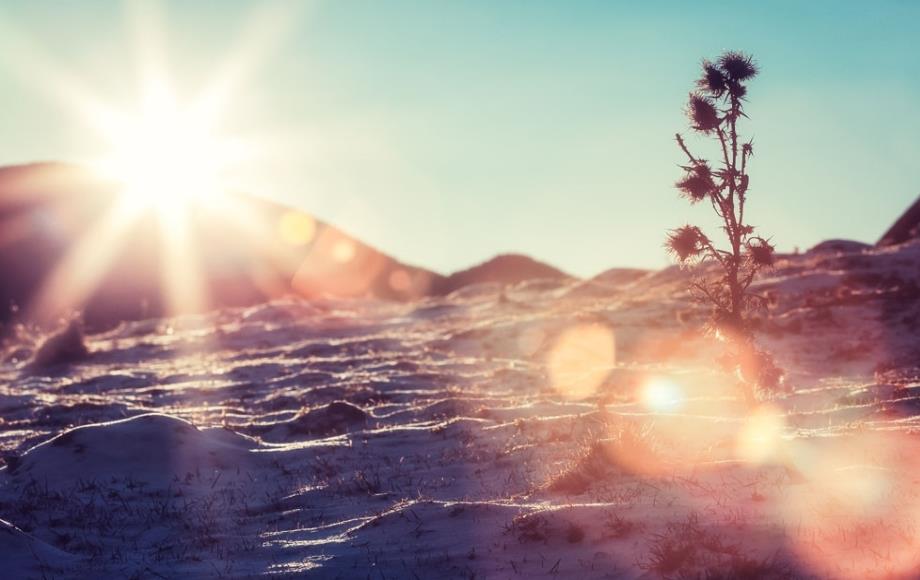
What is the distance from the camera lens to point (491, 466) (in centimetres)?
879

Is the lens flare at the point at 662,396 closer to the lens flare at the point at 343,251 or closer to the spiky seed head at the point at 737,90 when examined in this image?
the spiky seed head at the point at 737,90

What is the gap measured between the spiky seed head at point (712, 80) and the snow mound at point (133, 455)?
19.4 feet

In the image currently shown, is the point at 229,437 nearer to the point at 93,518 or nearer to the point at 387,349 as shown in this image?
the point at 93,518

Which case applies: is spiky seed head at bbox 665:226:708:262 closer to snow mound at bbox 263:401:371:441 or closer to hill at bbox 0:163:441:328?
snow mound at bbox 263:401:371:441

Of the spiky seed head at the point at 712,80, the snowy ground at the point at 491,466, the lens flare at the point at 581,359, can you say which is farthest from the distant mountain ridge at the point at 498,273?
the spiky seed head at the point at 712,80

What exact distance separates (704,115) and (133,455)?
6.55 metres

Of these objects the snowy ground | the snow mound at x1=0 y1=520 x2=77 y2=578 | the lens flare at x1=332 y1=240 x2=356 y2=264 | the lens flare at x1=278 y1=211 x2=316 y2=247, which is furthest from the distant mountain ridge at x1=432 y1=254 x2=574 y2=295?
the snow mound at x1=0 y1=520 x2=77 y2=578

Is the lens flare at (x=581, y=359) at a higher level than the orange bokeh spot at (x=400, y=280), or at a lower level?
lower

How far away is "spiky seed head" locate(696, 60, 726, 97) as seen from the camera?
8.27 m

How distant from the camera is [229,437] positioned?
10766 mm

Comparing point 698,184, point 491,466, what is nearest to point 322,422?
point 491,466

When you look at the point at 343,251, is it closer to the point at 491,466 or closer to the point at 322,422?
the point at 322,422

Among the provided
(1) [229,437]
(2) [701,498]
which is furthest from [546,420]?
(2) [701,498]

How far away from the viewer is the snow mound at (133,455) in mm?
9094
